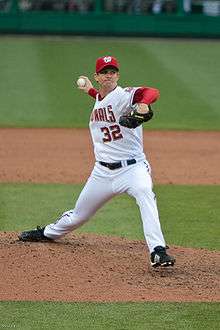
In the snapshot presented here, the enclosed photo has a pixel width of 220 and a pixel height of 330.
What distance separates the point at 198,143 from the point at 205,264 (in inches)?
259

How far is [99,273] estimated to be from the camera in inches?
314

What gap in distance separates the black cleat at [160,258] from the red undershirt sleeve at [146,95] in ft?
3.85

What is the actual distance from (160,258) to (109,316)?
1.07 meters

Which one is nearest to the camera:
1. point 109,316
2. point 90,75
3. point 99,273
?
point 109,316

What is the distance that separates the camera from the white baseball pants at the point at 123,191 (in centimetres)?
791

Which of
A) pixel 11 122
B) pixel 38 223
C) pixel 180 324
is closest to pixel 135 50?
pixel 11 122

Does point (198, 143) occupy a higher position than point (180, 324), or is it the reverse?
point (180, 324)

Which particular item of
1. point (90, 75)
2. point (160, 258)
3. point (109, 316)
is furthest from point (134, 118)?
point (90, 75)

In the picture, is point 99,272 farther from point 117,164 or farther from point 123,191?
point 117,164

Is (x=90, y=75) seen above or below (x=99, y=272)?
below

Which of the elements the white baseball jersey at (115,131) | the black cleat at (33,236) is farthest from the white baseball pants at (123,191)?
the black cleat at (33,236)

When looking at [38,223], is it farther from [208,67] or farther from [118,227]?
[208,67]

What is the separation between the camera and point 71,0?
2692 cm

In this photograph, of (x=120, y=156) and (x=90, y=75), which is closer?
(x=120, y=156)
